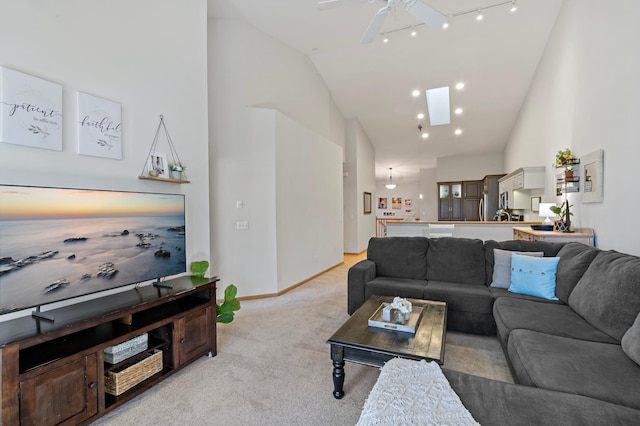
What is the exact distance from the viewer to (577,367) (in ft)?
5.06

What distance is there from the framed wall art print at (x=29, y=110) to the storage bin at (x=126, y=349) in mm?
1450

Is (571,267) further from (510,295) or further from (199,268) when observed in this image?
(199,268)

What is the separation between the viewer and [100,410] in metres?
1.84

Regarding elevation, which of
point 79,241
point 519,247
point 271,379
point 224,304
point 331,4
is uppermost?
point 331,4

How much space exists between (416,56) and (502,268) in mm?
4502

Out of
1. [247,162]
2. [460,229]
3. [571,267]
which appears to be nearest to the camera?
[571,267]

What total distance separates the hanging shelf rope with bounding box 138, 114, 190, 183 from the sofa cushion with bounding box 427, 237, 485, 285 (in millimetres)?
2937

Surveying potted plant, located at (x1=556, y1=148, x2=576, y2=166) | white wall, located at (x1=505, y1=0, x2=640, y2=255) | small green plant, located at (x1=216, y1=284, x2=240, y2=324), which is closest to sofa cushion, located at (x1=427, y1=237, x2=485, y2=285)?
white wall, located at (x1=505, y1=0, x2=640, y2=255)

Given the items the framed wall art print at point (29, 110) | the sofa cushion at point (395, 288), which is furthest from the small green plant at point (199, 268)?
the sofa cushion at point (395, 288)

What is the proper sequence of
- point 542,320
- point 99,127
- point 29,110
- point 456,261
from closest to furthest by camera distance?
1. point 29,110
2. point 542,320
3. point 99,127
4. point 456,261

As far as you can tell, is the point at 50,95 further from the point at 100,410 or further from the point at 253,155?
the point at 253,155

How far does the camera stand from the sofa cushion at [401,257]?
363 centimetres

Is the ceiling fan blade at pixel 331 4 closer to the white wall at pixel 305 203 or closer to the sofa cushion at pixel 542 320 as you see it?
the white wall at pixel 305 203

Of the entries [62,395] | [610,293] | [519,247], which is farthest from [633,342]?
[62,395]
